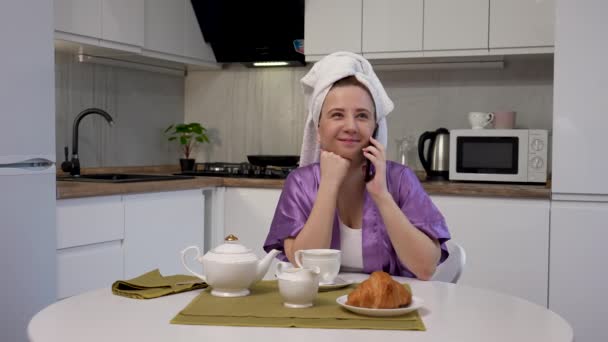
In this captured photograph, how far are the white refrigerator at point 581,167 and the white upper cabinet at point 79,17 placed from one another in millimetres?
1944

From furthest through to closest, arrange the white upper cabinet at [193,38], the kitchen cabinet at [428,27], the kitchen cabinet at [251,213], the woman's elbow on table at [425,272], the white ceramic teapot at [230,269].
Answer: the white upper cabinet at [193,38]
the kitchen cabinet at [251,213]
the kitchen cabinet at [428,27]
the woman's elbow on table at [425,272]
the white ceramic teapot at [230,269]

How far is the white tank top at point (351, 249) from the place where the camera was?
74.4 inches

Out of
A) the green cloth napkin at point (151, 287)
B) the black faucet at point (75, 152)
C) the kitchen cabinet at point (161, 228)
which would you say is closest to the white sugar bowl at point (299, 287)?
the green cloth napkin at point (151, 287)

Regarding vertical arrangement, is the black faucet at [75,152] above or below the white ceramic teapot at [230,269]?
above

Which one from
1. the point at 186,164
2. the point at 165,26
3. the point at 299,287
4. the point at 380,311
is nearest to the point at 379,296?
the point at 380,311

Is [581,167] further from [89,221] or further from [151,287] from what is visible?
[151,287]

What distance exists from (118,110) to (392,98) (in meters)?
1.46

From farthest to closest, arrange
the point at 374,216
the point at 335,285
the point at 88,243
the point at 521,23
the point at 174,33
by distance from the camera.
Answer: the point at 174,33 < the point at 521,23 < the point at 88,243 < the point at 374,216 < the point at 335,285

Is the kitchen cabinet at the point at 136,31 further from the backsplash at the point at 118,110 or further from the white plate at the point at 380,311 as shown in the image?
the white plate at the point at 380,311

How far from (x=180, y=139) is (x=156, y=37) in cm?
77

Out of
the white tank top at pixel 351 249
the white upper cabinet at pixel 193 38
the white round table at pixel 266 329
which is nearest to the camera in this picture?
the white round table at pixel 266 329

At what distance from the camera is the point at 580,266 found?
10.2 feet

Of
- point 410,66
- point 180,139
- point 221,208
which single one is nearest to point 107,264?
point 221,208

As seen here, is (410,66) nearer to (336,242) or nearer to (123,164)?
(123,164)
